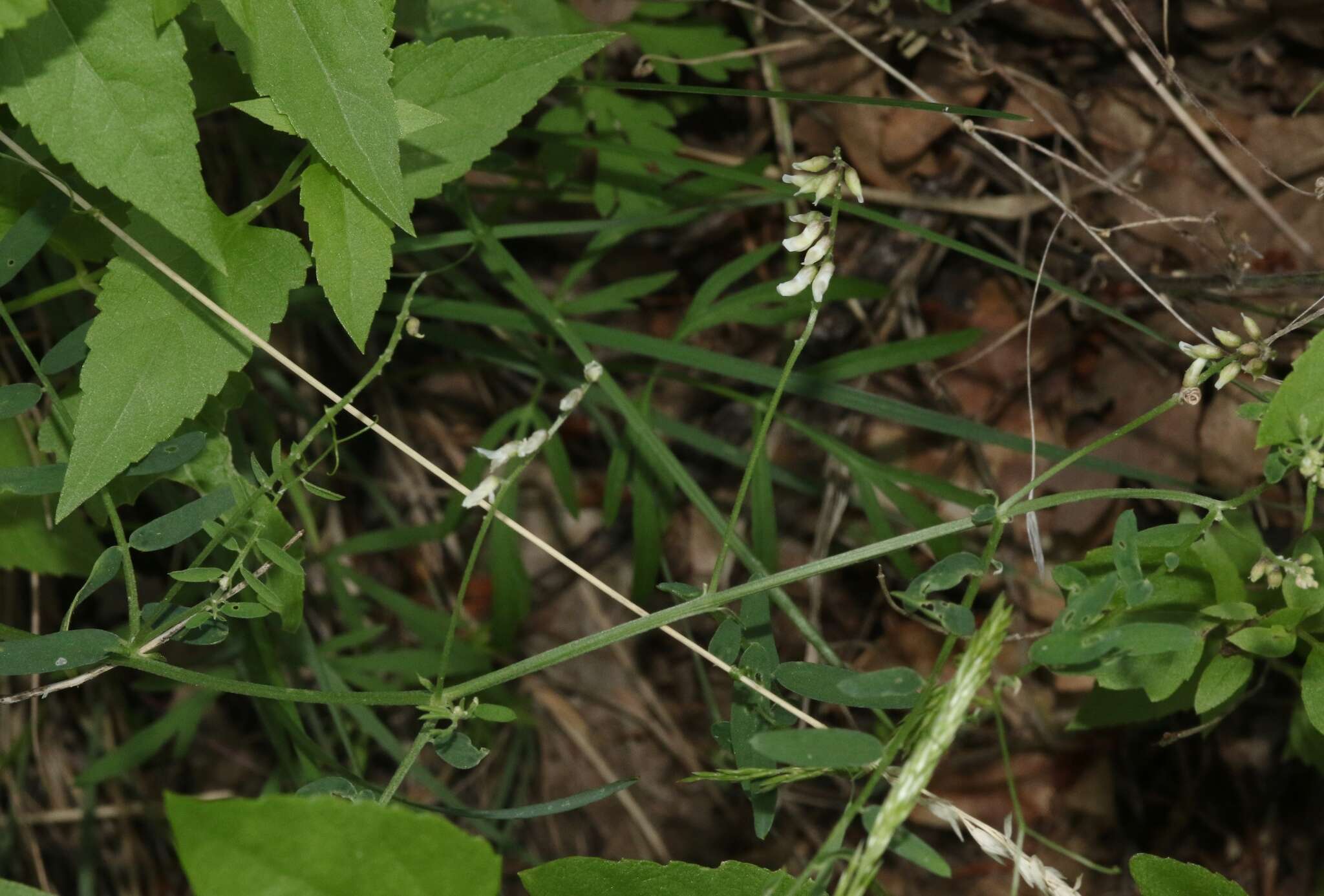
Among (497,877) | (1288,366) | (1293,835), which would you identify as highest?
(497,877)

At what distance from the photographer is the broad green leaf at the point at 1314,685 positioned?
1.45 meters

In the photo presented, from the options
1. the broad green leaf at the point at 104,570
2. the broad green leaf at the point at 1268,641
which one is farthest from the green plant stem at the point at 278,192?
the broad green leaf at the point at 1268,641

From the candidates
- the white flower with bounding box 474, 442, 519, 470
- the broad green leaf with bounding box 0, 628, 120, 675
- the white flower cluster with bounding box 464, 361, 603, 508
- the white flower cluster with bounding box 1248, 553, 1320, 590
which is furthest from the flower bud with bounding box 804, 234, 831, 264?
the broad green leaf with bounding box 0, 628, 120, 675

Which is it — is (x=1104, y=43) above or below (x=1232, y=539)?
above

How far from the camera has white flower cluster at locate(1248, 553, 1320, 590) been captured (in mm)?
1265

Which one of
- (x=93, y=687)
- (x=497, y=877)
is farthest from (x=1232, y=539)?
(x=93, y=687)

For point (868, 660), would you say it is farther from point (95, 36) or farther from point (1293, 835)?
point (95, 36)

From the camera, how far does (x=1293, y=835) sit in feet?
8.43

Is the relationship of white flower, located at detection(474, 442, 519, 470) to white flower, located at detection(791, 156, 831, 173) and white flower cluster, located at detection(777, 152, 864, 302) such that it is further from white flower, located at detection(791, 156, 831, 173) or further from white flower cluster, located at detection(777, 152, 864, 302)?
white flower, located at detection(791, 156, 831, 173)

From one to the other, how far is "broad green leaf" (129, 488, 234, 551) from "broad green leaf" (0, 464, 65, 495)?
151 millimetres

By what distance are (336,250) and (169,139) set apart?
0.88 feet

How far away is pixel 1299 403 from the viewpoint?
1284 millimetres

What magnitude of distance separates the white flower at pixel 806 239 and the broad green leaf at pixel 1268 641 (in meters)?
0.82

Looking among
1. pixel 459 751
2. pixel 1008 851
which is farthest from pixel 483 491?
pixel 1008 851
